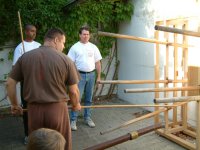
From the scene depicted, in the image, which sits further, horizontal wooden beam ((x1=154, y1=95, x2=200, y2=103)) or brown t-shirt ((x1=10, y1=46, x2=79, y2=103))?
brown t-shirt ((x1=10, y1=46, x2=79, y2=103))

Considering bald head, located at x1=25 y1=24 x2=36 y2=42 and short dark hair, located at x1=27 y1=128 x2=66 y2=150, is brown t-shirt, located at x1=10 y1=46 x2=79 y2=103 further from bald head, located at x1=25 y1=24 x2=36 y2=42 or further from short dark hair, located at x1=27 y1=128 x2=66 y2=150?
bald head, located at x1=25 y1=24 x2=36 y2=42

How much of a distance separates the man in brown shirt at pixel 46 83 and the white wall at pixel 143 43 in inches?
106

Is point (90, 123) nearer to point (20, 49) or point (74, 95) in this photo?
point (20, 49)

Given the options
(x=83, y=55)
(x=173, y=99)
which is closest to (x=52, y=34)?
(x=173, y=99)

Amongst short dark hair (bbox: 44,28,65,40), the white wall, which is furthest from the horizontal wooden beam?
the white wall

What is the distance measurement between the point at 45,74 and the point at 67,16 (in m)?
3.97

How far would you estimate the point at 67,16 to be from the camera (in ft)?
21.0

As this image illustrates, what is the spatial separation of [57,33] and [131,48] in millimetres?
3930

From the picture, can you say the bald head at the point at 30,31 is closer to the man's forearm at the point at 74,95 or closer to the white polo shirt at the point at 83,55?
the white polo shirt at the point at 83,55

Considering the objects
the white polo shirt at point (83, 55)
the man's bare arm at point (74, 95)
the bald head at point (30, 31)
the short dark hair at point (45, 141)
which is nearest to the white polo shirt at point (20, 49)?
the bald head at point (30, 31)

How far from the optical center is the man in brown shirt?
270cm

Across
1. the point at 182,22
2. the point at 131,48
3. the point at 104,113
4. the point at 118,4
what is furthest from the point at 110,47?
the point at 182,22

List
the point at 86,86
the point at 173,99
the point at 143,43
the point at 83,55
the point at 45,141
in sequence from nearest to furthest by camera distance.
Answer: the point at 45,141 < the point at 173,99 < the point at 83,55 < the point at 86,86 < the point at 143,43

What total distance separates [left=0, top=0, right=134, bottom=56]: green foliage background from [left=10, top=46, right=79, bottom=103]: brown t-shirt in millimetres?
3241
